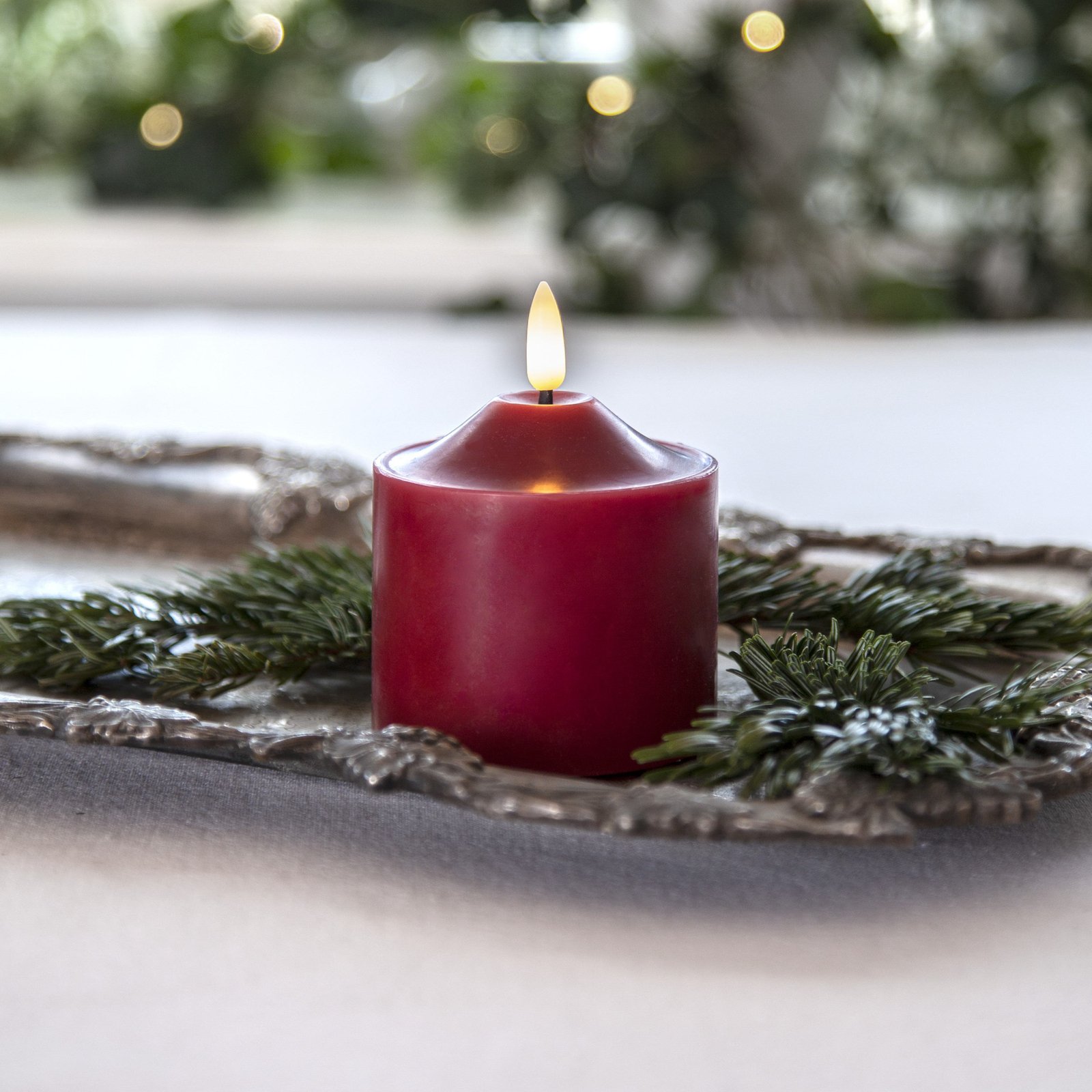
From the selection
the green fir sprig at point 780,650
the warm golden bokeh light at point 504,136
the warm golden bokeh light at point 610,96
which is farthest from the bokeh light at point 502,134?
the green fir sprig at point 780,650

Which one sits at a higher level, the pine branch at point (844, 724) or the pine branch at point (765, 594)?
the pine branch at point (765, 594)

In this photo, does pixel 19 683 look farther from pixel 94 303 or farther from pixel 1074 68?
pixel 94 303

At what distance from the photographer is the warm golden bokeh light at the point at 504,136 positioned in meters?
1.92

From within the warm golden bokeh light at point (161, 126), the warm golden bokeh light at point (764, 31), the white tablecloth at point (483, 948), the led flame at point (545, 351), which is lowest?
the white tablecloth at point (483, 948)

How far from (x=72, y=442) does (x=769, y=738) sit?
0.41 m

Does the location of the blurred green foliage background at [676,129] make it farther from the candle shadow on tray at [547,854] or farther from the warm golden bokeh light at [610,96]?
the candle shadow on tray at [547,854]

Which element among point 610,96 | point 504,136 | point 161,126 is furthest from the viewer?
point 161,126

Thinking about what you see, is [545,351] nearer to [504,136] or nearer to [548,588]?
[548,588]

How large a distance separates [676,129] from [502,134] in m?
0.31

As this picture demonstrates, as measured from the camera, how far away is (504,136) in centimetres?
199

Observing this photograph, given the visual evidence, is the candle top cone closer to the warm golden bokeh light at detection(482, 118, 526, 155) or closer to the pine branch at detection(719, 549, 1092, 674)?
the pine branch at detection(719, 549, 1092, 674)

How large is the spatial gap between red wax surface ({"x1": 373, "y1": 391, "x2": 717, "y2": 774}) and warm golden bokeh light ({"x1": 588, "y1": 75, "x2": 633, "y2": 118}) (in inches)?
62.8

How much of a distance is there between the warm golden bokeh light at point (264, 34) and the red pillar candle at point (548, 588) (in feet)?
6.24

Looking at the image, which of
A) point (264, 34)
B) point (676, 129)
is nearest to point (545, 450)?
point (676, 129)
